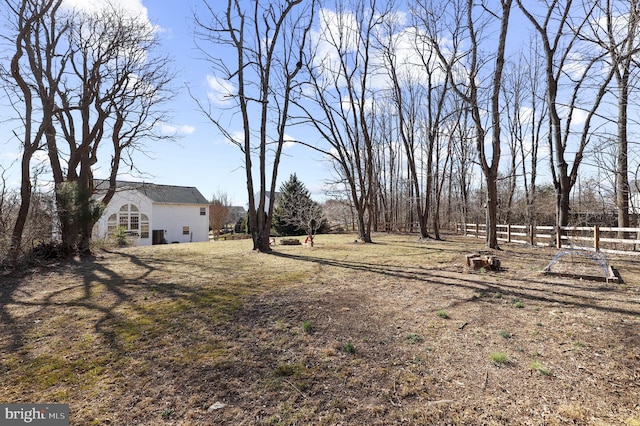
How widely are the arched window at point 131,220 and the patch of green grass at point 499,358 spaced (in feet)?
79.8

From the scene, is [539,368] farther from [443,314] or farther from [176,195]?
[176,195]

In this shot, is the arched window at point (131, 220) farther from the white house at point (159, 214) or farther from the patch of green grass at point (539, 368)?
the patch of green grass at point (539, 368)

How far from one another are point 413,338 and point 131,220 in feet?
82.2

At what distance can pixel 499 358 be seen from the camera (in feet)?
9.73

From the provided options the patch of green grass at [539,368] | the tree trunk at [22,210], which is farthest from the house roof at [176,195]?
the patch of green grass at [539,368]

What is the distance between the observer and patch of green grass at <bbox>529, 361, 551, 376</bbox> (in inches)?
107

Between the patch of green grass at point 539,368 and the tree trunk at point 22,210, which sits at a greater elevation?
the tree trunk at point 22,210

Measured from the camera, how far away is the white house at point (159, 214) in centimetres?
2245

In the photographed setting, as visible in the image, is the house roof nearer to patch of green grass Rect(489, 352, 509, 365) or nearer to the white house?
the white house

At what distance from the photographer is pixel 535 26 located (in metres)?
10.5

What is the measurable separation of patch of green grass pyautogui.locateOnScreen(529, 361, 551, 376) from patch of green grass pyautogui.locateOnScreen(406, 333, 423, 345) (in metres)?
1.03

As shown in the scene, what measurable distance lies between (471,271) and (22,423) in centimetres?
756

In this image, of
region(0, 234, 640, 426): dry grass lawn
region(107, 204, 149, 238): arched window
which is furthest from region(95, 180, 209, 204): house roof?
region(0, 234, 640, 426): dry grass lawn

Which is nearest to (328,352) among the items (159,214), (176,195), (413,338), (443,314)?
(413,338)
